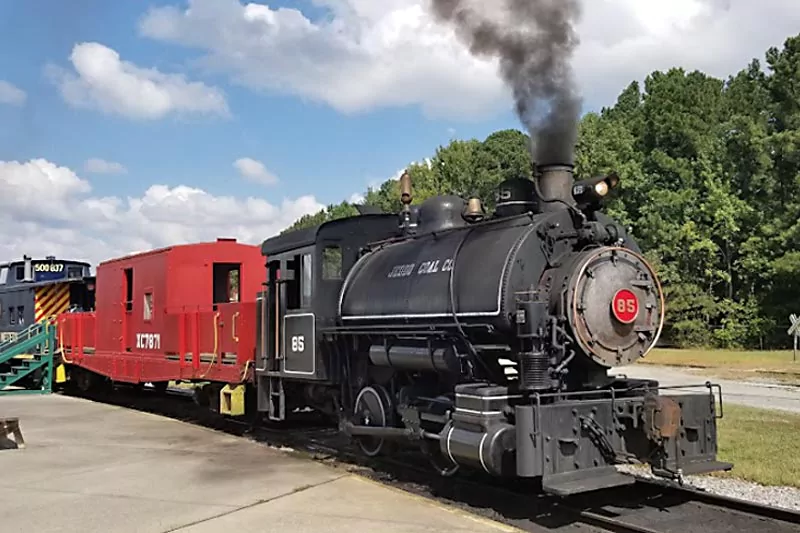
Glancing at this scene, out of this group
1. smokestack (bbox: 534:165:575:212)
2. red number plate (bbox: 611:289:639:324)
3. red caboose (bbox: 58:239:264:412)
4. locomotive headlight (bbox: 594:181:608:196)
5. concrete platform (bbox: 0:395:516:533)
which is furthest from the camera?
red caboose (bbox: 58:239:264:412)

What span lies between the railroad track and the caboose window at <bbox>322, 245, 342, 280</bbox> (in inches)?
104

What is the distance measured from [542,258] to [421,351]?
1.83 metres

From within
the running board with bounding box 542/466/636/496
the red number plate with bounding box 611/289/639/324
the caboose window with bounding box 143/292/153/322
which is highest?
the caboose window with bounding box 143/292/153/322

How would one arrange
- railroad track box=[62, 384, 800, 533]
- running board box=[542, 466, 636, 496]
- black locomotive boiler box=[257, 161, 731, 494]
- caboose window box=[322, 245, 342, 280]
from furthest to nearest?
caboose window box=[322, 245, 342, 280], black locomotive boiler box=[257, 161, 731, 494], railroad track box=[62, 384, 800, 533], running board box=[542, 466, 636, 496]

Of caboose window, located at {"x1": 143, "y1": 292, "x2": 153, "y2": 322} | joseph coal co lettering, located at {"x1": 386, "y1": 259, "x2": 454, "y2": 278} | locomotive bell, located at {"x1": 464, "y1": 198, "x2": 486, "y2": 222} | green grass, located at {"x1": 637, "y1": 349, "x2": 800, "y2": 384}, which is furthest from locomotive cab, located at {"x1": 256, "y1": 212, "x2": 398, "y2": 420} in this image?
green grass, located at {"x1": 637, "y1": 349, "x2": 800, "y2": 384}

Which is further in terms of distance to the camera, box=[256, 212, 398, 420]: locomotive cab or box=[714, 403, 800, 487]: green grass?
box=[256, 212, 398, 420]: locomotive cab

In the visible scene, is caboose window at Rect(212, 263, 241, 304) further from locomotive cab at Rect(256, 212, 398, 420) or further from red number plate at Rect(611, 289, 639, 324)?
red number plate at Rect(611, 289, 639, 324)

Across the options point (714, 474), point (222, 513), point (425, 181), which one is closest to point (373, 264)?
point (222, 513)

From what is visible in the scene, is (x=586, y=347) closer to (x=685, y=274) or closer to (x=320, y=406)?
(x=320, y=406)

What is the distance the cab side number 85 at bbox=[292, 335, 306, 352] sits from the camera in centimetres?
1144

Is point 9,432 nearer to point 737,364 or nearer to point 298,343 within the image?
point 298,343

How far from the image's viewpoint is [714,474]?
31.0ft

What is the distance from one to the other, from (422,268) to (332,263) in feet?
7.83

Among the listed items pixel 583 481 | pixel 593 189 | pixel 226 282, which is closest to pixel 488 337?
pixel 583 481
